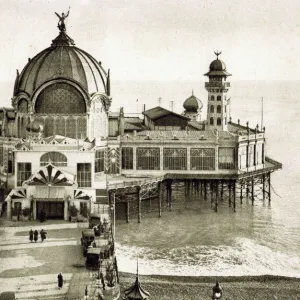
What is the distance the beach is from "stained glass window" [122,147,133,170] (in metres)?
24.4

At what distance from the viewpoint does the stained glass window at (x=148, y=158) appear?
64.9 m

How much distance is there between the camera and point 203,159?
6475 cm

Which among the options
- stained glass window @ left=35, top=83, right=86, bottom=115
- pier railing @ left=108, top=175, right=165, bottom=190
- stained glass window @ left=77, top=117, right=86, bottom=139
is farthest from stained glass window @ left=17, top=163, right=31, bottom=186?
stained glass window @ left=77, top=117, right=86, bottom=139

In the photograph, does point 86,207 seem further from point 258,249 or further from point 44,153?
point 258,249

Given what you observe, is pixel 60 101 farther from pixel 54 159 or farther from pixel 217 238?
pixel 217 238

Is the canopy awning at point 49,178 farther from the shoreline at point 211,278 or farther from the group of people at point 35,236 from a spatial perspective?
the shoreline at point 211,278

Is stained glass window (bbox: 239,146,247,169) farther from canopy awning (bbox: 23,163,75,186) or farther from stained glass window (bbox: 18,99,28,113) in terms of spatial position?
stained glass window (bbox: 18,99,28,113)

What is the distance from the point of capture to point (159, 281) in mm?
41031

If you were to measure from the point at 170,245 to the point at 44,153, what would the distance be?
13.6 meters

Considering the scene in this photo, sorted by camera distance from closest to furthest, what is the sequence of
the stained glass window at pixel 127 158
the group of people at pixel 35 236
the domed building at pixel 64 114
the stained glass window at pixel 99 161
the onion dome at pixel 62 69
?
1. the group of people at pixel 35 236
2. the domed building at pixel 64 114
3. the onion dome at pixel 62 69
4. the stained glass window at pixel 99 161
5. the stained glass window at pixel 127 158

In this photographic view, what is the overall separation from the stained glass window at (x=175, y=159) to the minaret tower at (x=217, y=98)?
33.7ft

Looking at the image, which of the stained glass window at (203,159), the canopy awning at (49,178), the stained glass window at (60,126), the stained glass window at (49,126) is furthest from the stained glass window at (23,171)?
the stained glass window at (203,159)

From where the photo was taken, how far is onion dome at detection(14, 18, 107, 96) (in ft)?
206

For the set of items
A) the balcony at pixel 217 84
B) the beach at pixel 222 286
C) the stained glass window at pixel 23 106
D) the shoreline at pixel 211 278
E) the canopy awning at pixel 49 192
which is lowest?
the beach at pixel 222 286
